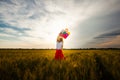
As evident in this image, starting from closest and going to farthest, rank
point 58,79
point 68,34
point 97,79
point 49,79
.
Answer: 1. point 49,79
2. point 58,79
3. point 97,79
4. point 68,34

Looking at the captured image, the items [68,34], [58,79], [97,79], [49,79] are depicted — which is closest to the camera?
[49,79]

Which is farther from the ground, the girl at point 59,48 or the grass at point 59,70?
the girl at point 59,48

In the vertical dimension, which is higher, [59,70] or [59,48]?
[59,48]

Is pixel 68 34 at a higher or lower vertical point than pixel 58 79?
higher

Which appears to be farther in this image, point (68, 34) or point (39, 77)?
point (68, 34)

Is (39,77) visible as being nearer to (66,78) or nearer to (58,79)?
(58,79)

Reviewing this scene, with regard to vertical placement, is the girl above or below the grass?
above

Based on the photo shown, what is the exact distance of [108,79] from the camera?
2.45 m

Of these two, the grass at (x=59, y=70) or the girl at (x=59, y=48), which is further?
the girl at (x=59, y=48)

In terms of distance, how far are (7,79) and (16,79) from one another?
18cm

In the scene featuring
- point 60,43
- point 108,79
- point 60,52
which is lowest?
point 108,79

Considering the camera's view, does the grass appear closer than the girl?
Yes

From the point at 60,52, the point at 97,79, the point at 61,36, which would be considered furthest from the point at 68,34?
the point at 97,79

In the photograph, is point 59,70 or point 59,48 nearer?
point 59,70
